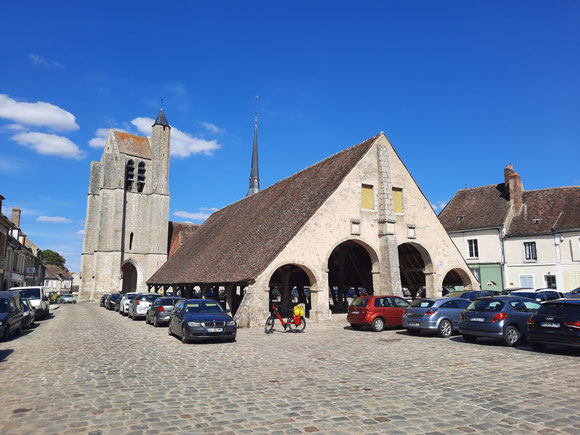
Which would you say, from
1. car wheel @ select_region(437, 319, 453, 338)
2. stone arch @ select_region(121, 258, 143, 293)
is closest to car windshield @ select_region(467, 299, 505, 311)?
car wheel @ select_region(437, 319, 453, 338)

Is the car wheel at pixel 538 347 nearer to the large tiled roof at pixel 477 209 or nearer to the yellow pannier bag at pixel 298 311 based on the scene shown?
the yellow pannier bag at pixel 298 311

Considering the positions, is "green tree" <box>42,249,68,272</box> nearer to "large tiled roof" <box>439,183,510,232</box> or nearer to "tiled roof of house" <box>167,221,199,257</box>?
"tiled roof of house" <box>167,221,199,257</box>

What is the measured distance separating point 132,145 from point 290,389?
53706mm

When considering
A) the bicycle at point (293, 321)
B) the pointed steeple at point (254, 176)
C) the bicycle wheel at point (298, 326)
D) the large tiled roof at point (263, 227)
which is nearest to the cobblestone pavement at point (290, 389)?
the bicycle at point (293, 321)

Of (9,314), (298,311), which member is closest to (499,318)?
(298,311)

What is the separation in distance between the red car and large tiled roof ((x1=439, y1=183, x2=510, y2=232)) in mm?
22741

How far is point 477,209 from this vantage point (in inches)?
1517

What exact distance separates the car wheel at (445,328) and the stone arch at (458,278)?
30.0ft

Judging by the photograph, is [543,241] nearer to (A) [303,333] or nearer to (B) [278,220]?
(B) [278,220]

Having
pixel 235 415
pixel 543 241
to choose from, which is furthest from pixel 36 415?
pixel 543 241

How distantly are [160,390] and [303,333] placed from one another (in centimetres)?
954

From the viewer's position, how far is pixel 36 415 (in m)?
5.58

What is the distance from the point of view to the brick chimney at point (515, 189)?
36.5 m

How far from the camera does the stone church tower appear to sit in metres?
50.4
